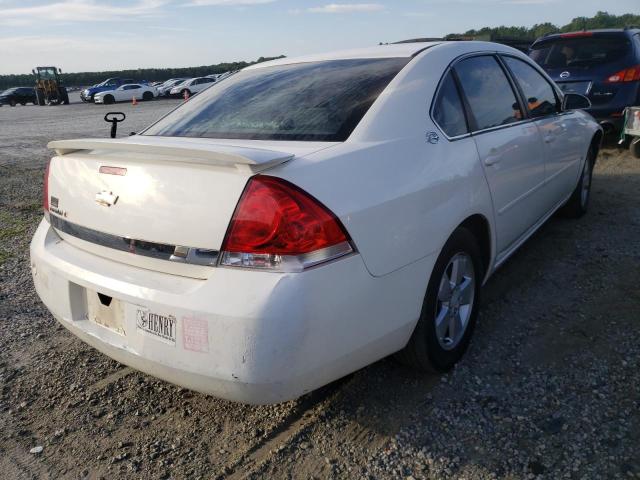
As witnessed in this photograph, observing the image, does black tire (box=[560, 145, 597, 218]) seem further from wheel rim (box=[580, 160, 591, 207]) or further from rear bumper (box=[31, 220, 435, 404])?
rear bumper (box=[31, 220, 435, 404])

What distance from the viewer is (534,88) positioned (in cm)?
385

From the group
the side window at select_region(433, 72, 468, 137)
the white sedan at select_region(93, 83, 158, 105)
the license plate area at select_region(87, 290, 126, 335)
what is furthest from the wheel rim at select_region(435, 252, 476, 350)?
the white sedan at select_region(93, 83, 158, 105)

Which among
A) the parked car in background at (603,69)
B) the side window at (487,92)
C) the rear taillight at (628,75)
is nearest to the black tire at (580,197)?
the side window at (487,92)

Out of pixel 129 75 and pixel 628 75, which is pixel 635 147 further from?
pixel 129 75

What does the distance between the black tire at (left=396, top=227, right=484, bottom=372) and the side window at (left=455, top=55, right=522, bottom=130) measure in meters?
0.67

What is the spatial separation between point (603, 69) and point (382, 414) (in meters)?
6.66

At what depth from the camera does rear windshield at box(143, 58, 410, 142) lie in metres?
2.43

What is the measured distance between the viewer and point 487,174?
282 cm

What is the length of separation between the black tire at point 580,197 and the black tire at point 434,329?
2512 mm

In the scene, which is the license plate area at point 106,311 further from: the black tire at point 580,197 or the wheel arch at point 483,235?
the black tire at point 580,197

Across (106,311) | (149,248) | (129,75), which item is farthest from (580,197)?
(129,75)

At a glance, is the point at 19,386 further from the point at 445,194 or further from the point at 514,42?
the point at 514,42

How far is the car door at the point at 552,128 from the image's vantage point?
12.1ft

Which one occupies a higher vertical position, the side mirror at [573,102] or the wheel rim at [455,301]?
the side mirror at [573,102]
